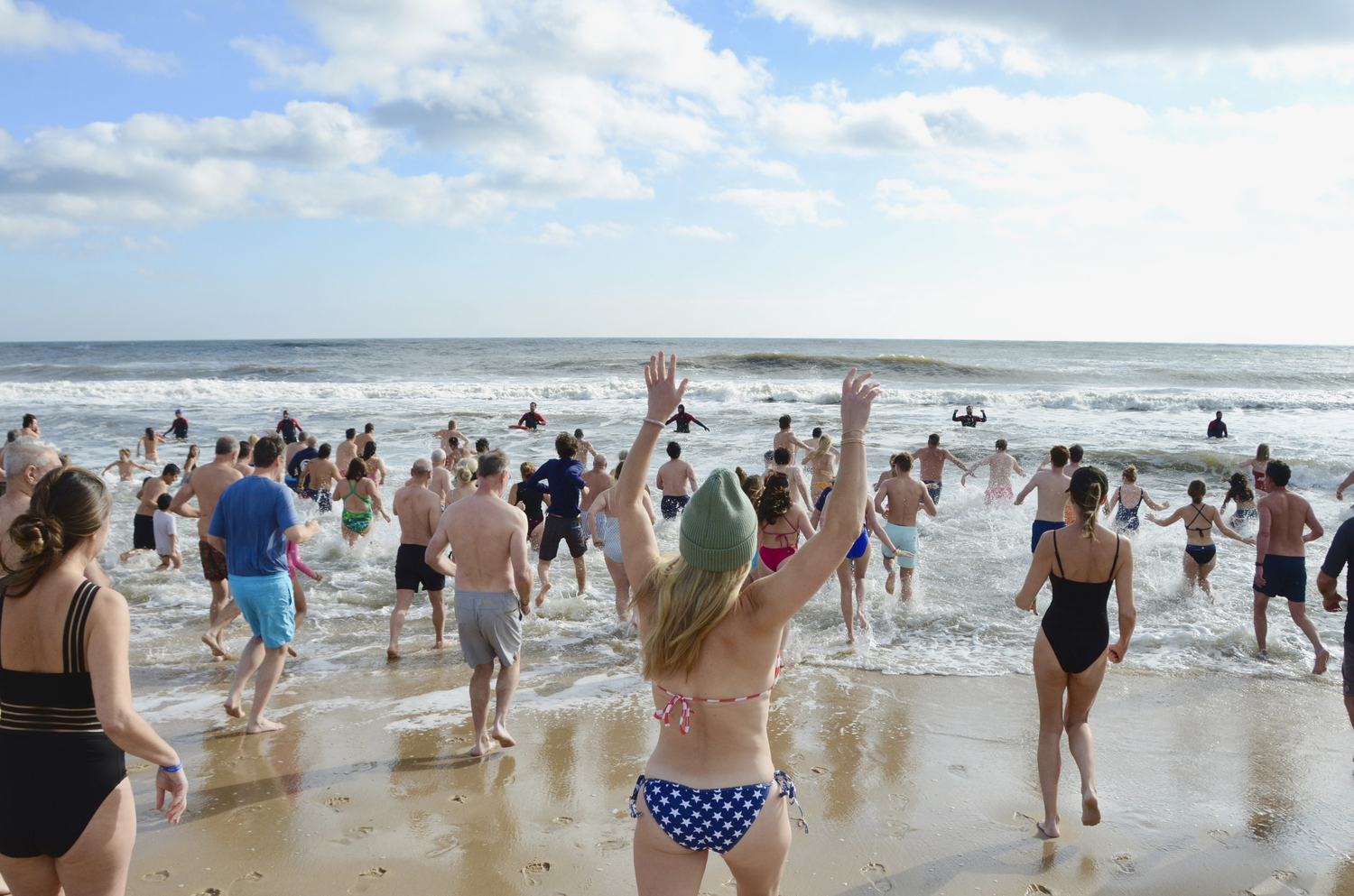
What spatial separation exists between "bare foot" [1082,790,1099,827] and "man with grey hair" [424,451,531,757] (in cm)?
307

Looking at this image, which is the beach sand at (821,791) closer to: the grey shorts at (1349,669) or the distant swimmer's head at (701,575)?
the grey shorts at (1349,669)

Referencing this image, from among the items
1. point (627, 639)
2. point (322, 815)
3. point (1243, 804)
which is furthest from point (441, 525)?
point (1243, 804)

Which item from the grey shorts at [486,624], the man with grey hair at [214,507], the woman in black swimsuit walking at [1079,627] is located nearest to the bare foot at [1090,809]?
the woman in black swimsuit walking at [1079,627]

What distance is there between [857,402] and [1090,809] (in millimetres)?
2897

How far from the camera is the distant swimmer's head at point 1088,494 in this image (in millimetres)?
3775

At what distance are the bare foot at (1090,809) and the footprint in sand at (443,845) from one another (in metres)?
2.98

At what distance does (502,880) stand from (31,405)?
3240cm

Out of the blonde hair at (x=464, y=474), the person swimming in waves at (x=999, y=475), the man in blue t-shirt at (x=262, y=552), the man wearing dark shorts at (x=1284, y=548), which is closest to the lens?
the man in blue t-shirt at (x=262, y=552)

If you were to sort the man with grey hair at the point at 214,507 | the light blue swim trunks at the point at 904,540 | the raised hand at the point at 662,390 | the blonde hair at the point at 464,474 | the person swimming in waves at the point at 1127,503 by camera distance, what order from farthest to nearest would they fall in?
the person swimming in waves at the point at 1127,503 < the light blue swim trunks at the point at 904,540 < the man with grey hair at the point at 214,507 < the blonde hair at the point at 464,474 < the raised hand at the point at 662,390

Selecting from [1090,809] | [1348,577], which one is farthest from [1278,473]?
[1090,809]

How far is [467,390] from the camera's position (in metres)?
34.1

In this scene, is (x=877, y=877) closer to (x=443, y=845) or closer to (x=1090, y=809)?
(x=1090, y=809)

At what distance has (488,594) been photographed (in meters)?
4.72

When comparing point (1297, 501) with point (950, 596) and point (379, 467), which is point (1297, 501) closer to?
point (950, 596)
